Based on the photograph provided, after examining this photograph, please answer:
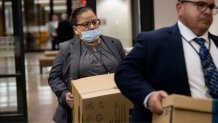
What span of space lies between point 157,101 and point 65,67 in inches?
55.4

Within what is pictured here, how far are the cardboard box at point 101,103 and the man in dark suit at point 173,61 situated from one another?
51 centimetres

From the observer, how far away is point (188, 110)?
1933 mm

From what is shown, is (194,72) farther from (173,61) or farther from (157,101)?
(157,101)

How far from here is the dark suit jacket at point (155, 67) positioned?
82.4 inches

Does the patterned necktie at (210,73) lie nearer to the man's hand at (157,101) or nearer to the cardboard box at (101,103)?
the man's hand at (157,101)

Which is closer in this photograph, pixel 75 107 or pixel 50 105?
pixel 75 107

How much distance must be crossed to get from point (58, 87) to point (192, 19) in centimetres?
143

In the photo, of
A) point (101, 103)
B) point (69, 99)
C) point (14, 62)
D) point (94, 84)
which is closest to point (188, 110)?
point (101, 103)

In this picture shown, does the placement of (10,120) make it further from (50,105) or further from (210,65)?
(210,65)

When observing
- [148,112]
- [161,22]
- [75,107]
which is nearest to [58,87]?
[75,107]

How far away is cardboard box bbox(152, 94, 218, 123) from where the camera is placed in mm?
1904

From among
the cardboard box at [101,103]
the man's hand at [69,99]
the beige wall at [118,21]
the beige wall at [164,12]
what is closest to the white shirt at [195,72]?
the cardboard box at [101,103]

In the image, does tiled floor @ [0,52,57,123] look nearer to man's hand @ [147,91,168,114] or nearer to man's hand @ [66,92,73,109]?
man's hand @ [66,92,73,109]

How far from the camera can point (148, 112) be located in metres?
2.18
